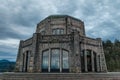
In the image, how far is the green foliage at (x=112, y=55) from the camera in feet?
120

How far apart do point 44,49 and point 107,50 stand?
1283 inches

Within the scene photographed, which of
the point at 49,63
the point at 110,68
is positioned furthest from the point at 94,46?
the point at 110,68

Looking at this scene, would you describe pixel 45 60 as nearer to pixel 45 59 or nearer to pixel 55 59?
pixel 45 59

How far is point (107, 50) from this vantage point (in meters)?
44.5

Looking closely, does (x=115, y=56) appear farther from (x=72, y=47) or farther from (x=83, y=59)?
(x=72, y=47)

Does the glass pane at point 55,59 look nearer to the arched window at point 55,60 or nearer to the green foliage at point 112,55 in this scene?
the arched window at point 55,60

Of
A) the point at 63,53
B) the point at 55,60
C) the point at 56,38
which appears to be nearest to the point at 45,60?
the point at 55,60

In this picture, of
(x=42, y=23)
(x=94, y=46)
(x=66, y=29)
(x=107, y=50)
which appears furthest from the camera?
(x=107, y=50)

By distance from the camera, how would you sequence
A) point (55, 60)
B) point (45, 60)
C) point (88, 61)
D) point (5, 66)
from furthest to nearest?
point (5, 66) < point (88, 61) < point (45, 60) < point (55, 60)

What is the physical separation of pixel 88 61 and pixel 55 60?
5.41 m

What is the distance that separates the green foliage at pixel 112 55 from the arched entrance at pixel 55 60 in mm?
23014

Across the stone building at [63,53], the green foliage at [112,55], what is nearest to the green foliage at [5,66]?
the stone building at [63,53]

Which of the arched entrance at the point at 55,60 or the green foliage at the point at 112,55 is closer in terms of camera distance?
the arched entrance at the point at 55,60

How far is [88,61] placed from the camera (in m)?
19.7
